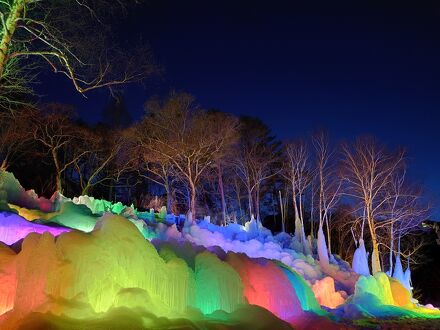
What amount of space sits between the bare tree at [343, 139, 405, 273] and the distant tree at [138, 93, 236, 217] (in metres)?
7.43

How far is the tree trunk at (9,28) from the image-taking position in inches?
382

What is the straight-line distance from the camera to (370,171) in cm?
2572

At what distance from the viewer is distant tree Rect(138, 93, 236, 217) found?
1043 inches

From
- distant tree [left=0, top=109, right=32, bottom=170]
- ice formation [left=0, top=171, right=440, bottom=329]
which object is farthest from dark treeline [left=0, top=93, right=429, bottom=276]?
ice formation [left=0, top=171, right=440, bottom=329]

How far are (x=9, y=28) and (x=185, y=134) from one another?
17.4m

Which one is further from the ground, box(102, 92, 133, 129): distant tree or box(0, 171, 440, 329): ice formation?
box(102, 92, 133, 129): distant tree

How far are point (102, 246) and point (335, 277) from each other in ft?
49.5

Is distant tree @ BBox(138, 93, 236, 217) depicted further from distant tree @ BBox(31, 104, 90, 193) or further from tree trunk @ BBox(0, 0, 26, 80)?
tree trunk @ BBox(0, 0, 26, 80)

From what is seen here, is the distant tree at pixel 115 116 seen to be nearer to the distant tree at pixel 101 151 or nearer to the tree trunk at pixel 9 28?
the distant tree at pixel 101 151

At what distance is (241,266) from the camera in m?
9.61

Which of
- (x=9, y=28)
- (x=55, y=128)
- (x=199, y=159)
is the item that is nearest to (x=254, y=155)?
(x=199, y=159)

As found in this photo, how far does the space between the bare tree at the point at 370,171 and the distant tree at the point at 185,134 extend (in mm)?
7425

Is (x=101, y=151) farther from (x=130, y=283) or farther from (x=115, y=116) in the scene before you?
(x=130, y=283)

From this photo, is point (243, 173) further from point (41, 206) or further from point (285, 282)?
point (285, 282)
